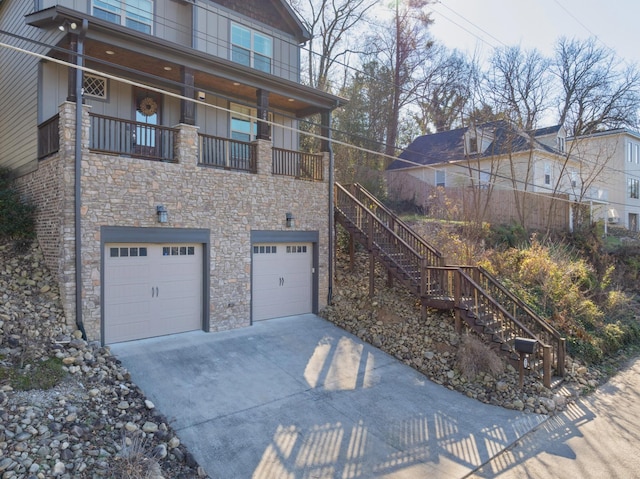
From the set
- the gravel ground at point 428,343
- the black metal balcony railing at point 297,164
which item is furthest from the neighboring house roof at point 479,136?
the gravel ground at point 428,343

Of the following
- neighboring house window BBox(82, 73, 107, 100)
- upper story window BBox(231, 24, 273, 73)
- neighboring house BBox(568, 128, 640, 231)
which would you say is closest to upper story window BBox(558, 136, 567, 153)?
neighboring house BBox(568, 128, 640, 231)

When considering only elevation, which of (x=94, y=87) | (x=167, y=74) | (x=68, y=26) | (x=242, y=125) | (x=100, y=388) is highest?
(x=167, y=74)

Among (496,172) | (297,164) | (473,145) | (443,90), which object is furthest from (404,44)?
(297,164)

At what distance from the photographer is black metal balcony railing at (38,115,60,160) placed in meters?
8.28

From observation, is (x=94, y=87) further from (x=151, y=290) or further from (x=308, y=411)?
(x=308, y=411)

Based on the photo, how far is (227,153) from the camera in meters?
10.8

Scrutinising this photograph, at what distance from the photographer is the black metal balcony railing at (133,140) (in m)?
8.72

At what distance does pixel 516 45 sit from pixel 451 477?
2105 cm

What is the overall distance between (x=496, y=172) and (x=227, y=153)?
14.6 meters

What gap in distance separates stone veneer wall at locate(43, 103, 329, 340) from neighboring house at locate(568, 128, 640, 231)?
2423 cm

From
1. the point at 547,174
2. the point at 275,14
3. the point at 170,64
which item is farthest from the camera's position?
the point at 547,174

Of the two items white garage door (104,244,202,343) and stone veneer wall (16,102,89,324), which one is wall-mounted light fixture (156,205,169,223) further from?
stone veneer wall (16,102,89,324)

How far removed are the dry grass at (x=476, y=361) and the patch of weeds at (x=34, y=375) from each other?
7124 mm

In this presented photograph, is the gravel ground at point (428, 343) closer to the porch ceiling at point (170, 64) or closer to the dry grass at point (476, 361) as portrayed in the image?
the dry grass at point (476, 361)
